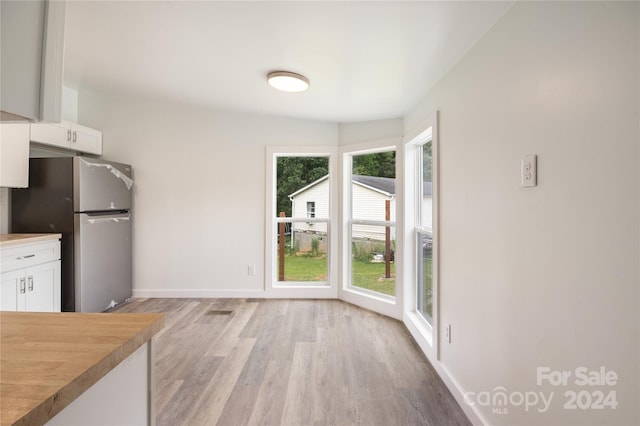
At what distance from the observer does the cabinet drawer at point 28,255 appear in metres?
2.36

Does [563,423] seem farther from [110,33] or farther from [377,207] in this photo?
[110,33]

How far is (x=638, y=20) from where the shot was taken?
2.80ft

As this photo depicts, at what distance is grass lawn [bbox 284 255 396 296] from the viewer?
3.52 meters

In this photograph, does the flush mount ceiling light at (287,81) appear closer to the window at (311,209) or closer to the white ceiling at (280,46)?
the white ceiling at (280,46)

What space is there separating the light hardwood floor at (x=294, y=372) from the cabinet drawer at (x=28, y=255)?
1047 millimetres

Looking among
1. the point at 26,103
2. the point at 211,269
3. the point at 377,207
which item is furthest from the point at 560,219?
the point at 211,269

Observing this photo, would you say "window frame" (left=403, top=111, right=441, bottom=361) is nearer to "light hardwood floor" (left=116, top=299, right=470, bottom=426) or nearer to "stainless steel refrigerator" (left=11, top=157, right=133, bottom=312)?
"light hardwood floor" (left=116, top=299, right=470, bottom=426)

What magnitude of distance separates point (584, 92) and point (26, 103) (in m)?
1.49

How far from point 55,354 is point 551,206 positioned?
5.20 feet

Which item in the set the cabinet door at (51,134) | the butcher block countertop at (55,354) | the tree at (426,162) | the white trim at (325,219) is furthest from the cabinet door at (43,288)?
the tree at (426,162)

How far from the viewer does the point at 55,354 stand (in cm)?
67

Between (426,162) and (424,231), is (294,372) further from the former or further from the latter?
(426,162)

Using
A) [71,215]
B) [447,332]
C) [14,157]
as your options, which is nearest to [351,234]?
[447,332]

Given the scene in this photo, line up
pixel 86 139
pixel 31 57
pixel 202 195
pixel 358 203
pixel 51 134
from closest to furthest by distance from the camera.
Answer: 1. pixel 31 57
2. pixel 51 134
3. pixel 86 139
4. pixel 358 203
5. pixel 202 195
